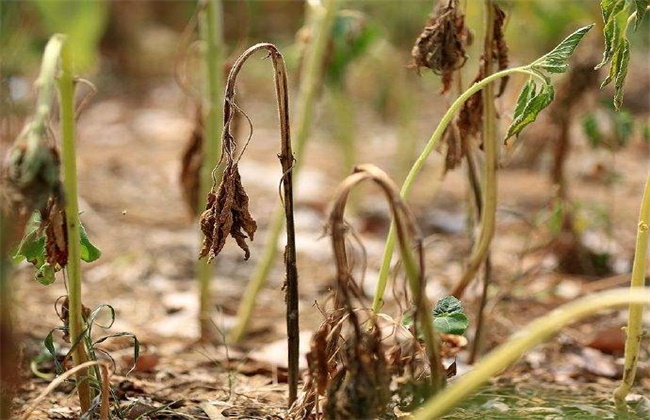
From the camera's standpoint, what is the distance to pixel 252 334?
2.09 metres

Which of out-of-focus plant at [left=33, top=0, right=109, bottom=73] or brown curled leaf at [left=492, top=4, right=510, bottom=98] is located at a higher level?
out-of-focus plant at [left=33, top=0, right=109, bottom=73]

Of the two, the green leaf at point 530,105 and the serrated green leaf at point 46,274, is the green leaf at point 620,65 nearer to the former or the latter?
the green leaf at point 530,105

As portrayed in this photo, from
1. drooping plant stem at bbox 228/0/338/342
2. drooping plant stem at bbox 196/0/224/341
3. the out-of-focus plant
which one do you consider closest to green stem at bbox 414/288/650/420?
drooping plant stem at bbox 228/0/338/342

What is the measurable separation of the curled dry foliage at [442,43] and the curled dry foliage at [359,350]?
36 centimetres

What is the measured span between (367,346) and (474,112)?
22.2 inches

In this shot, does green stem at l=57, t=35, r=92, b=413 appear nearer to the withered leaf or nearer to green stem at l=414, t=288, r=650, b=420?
the withered leaf

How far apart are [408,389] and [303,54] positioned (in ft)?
4.03

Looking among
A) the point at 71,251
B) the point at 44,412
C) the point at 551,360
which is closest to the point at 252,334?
the point at 551,360

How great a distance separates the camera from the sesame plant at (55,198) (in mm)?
929

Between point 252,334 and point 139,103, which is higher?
point 139,103

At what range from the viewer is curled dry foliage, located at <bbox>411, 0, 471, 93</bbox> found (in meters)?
1.31

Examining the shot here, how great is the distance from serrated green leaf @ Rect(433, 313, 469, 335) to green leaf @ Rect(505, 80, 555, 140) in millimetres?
226

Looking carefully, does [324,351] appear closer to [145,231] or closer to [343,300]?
[343,300]

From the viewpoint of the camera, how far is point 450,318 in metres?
1.15
